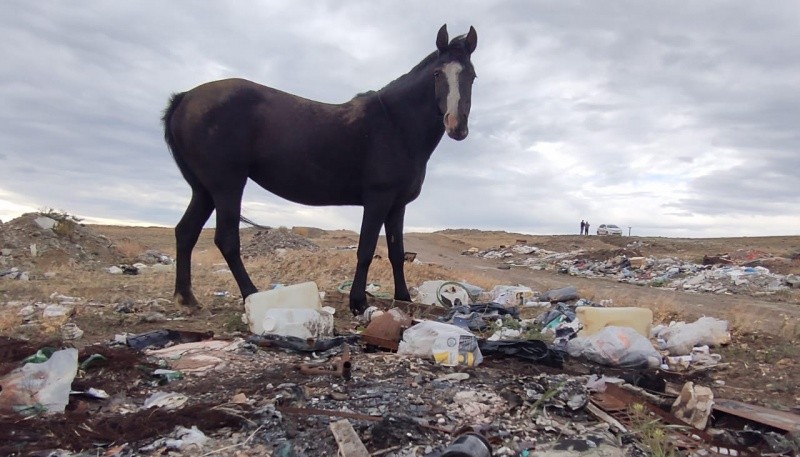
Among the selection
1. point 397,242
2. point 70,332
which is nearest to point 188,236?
point 70,332

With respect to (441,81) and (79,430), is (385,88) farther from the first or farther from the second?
(79,430)

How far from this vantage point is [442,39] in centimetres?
529

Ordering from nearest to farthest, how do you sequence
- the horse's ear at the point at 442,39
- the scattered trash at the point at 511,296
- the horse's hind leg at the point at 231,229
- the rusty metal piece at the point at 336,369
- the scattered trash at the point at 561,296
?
the rusty metal piece at the point at 336,369 → the horse's ear at the point at 442,39 → the horse's hind leg at the point at 231,229 → the scattered trash at the point at 511,296 → the scattered trash at the point at 561,296

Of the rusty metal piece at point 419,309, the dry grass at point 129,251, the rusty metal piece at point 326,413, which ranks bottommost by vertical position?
the dry grass at point 129,251

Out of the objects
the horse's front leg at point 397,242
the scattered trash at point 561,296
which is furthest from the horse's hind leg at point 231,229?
the scattered trash at point 561,296

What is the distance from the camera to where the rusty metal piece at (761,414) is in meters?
2.92

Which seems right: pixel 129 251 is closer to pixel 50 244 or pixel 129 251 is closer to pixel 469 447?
pixel 50 244

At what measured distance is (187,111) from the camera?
5.42 metres

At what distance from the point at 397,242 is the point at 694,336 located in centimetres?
289

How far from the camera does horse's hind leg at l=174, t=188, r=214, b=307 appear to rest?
19.4 feet

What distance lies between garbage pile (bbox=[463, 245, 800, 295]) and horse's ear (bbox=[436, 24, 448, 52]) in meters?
9.28

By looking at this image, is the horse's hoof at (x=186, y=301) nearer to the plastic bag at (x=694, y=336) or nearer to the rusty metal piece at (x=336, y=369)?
the rusty metal piece at (x=336, y=369)

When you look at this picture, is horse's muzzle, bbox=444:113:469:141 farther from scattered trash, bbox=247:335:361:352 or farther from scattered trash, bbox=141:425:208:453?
scattered trash, bbox=141:425:208:453

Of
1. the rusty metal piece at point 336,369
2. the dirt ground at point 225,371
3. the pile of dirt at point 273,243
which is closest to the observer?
the dirt ground at point 225,371
